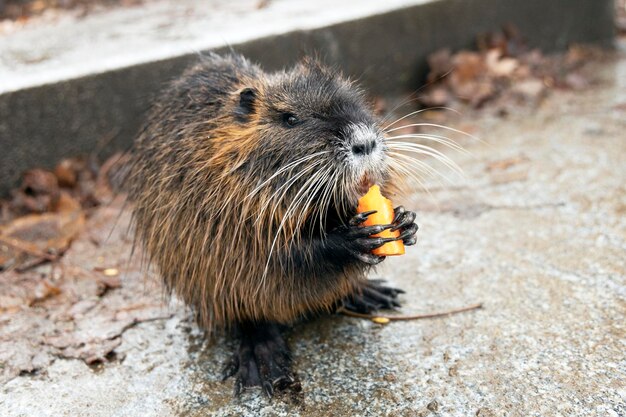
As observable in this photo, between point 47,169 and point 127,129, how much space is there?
518 millimetres

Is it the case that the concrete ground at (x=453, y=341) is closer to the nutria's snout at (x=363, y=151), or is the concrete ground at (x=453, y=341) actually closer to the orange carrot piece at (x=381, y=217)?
the orange carrot piece at (x=381, y=217)

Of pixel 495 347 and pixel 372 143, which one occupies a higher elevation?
pixel 372 143

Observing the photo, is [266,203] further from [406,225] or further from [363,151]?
[406,225]

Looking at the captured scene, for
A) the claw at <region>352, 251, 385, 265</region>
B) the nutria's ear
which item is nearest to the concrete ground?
the claw at <region>352, 251, 385, 265</region>

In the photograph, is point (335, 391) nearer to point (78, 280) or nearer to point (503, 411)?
point (503, 411)

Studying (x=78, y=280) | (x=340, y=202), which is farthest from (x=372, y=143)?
(x=78, y=280)

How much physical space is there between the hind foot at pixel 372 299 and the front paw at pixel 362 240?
0.50m

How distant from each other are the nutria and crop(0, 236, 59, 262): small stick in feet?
2.99

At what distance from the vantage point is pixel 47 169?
3.82 meters

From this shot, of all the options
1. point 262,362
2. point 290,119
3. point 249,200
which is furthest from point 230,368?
point 290,119

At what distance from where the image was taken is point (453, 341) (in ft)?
8.01

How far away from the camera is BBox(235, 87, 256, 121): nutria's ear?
2406 mm

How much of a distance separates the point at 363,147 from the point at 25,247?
2079 mm

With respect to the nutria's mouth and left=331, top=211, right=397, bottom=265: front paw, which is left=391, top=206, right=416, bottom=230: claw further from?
the nutria's mouth
